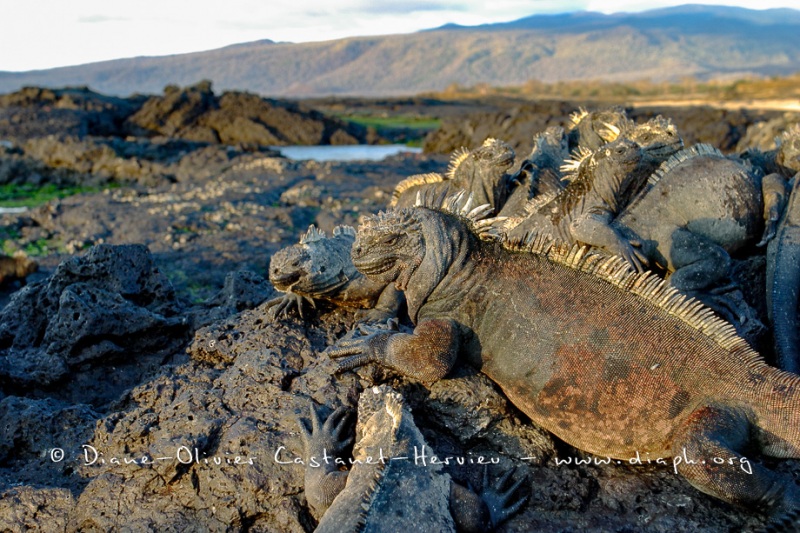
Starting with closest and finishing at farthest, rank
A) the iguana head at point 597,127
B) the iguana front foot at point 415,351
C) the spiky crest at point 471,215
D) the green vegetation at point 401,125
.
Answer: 1. the iguana front foot at point 415,351
2. the spiky crest at point 471,215
3. the iguana head at point 597,127
4. the green vegetation at point 401,125

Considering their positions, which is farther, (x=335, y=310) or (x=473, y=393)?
(x=335, y=310)

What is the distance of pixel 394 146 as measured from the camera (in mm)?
32594

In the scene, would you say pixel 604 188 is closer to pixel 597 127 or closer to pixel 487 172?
pixel 487 172

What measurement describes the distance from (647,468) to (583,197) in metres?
2.03

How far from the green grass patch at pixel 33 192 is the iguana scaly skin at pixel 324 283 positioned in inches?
559

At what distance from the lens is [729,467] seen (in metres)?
3.15

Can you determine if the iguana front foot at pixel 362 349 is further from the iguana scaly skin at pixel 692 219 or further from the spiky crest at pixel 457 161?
the spiky crest at pixel 457 161

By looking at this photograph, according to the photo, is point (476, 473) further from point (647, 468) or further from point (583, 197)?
point (583, 197)

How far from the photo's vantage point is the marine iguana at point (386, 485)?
306 centimetres

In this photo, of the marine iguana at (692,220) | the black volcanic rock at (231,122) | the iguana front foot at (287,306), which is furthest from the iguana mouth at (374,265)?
the black volcanic rock at (231,122)

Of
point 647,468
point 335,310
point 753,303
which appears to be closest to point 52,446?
point 335,310

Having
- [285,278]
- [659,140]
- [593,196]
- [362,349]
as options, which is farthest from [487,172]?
[362,349]

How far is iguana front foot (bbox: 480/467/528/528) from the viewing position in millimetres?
3293

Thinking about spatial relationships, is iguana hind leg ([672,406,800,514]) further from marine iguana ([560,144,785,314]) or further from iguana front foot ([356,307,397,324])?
iguana front foot ([356,307,397,324])
